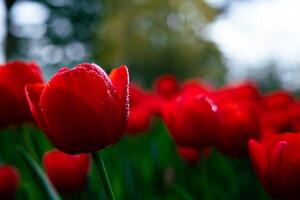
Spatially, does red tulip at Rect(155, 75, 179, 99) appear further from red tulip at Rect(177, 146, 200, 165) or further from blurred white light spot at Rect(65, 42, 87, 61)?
blurred white light spot at Rect(65, 42, 87, 61)

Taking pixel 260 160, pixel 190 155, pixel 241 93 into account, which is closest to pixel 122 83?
pixel 260 160

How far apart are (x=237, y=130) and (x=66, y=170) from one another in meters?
0.29

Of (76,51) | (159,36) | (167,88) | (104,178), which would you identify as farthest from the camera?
(76,51)

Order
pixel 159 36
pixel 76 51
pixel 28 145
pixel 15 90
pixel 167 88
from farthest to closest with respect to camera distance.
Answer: pixel 76 51
pixel 159 36
pixel 167 88
pixel 28 145
pixel 15 90

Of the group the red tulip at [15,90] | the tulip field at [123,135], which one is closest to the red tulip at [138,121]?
the tulip field at [123,135]

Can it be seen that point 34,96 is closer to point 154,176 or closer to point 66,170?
point 66,170

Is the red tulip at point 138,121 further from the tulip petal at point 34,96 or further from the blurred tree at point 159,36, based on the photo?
the blurred tree at point 159,36

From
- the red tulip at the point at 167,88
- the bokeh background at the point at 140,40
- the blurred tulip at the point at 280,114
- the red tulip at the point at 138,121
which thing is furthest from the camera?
the bokeh background at the point at 140,40

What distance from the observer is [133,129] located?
4.95 ft

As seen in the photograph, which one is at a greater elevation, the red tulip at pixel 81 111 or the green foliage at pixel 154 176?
the red tulip at pixel 81 111

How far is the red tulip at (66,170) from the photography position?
95 cm

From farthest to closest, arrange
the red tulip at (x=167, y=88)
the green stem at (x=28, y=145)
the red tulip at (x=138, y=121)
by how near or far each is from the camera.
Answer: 1. the red tulip at (x=167, y=88)
2. the red tulip at (x=138, y=121)
3. the green stem at (x=28, y=145)

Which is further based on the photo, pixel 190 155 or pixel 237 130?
pixel 190 155

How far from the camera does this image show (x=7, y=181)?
0.95m
